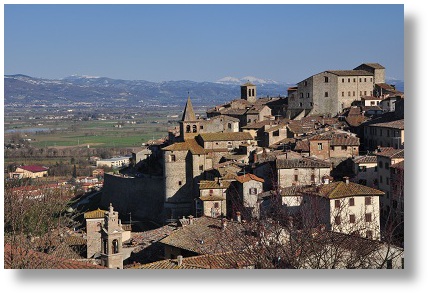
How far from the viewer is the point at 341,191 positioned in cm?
1792

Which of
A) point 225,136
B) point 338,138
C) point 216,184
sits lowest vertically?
point 216,184

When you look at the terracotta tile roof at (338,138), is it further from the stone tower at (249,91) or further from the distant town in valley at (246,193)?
the stone tower at (249,91)

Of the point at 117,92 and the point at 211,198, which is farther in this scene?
the point at 117,92

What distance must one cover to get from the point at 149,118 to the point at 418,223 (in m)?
99.8

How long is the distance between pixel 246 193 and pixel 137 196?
418 inches

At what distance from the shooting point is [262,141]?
32625 millimetres

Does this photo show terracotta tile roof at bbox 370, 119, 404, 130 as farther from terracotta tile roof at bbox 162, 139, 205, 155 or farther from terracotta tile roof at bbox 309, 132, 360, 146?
terracotta tile roof at bbox 162, 139, 205, 155

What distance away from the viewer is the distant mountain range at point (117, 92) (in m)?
68.1

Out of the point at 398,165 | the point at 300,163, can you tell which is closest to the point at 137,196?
the point at 300,163

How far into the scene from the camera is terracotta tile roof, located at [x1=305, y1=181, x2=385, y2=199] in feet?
56.5

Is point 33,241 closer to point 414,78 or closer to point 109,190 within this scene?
point 414,78

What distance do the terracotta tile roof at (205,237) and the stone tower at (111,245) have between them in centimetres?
161

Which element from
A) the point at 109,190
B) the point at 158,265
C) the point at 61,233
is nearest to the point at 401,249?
the point at 158,265

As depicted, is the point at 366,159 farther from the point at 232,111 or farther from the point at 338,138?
→ the point at 232,111
